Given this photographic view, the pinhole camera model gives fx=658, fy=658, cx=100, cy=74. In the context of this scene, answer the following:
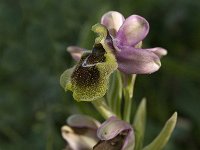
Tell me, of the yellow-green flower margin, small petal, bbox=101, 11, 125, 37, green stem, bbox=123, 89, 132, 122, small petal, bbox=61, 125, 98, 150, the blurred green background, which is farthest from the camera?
the blurred green background

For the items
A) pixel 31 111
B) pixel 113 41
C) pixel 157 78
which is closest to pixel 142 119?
pixel 113 41

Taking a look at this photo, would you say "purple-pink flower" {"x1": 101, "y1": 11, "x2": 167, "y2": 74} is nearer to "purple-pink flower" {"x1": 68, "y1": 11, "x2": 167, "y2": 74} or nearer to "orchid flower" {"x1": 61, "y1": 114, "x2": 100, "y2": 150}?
"purple-pink flower" {"x1": 68, "y1": 11, "x2": 167, "y2": 74}

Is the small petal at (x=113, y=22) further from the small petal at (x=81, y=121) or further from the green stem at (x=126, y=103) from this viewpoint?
the small petal at (x=81, y=121)

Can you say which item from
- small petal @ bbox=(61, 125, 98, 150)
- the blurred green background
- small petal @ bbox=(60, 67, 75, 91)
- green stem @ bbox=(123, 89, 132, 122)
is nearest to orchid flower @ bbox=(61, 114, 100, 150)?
small petal @ bbox=(61, 125, 98, 150)

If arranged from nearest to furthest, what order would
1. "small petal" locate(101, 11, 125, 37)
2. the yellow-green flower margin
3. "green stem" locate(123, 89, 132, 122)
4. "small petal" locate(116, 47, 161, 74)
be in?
the yellow-green flower margin
"small petal" locate(116, 47, 161, 74)
"small petal" locate(101, 11, 125, 37)
"green stem" locate(123, 89, 132, 122)

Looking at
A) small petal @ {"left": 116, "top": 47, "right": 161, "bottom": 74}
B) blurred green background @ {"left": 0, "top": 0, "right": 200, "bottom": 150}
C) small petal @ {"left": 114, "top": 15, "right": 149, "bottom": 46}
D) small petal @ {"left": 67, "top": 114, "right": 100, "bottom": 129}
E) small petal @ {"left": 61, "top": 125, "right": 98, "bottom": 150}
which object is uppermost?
small petal @ {"left": 114, "top": 15, "right": 149, "bottom": 46}

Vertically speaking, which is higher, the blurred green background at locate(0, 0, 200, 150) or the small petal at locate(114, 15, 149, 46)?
the small petal at locate(114, 15, 149, 46)

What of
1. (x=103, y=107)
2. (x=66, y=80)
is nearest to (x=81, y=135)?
(x=103, y=107)

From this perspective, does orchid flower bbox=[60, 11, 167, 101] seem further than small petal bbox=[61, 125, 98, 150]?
No
